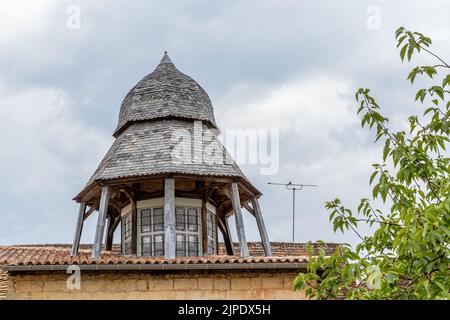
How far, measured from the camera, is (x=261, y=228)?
15914 mm

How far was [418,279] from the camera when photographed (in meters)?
6.23

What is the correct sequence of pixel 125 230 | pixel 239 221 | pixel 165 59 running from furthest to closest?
pixel 165 59, pixel 125 230, pixel 239 221

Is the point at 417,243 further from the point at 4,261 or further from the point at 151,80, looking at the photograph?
the point at 151,80

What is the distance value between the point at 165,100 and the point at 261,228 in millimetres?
3935

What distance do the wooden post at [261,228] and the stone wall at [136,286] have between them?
254 centimetres

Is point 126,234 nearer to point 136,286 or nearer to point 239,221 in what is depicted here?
point 239,221

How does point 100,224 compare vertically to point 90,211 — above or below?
below

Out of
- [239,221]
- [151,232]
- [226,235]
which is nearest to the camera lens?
[239,221]

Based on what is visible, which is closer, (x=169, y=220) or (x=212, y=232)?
(x=169, y=220)

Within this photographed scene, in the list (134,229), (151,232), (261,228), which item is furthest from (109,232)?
(261,228)
